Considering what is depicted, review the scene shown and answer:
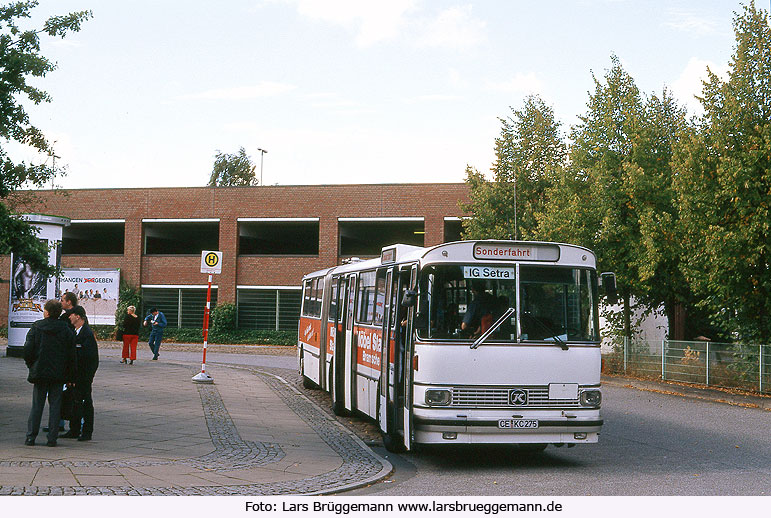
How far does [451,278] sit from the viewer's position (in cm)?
1044

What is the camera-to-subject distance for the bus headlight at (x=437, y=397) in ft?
32.8

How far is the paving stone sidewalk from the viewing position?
8.28 meters

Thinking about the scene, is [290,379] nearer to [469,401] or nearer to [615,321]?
[615,321]

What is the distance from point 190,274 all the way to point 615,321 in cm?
2422

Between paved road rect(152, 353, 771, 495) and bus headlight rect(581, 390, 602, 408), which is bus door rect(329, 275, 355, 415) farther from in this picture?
bus headlight rect(581, 390, 602, 408)

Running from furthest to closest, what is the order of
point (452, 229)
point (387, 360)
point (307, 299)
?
point (452, 229)
point (307, 299)
point (387, 360)

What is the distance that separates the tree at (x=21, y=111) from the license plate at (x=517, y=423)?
8.56 m

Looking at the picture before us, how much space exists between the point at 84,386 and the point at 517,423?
538 centimetres

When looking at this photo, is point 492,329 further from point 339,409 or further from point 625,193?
point 625,193

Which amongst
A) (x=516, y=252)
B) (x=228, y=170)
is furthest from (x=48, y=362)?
(x=228, y=170)

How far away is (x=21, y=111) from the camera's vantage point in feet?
47.5

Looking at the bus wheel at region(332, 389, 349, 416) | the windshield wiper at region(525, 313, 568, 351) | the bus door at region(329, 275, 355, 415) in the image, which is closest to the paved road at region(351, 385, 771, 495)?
the windshield wiper at region(525, 313, 568, 351)

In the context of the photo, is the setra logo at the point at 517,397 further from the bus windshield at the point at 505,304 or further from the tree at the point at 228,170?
the tree at the point at 228,170

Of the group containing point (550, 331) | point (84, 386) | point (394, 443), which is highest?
point (550, 331)
